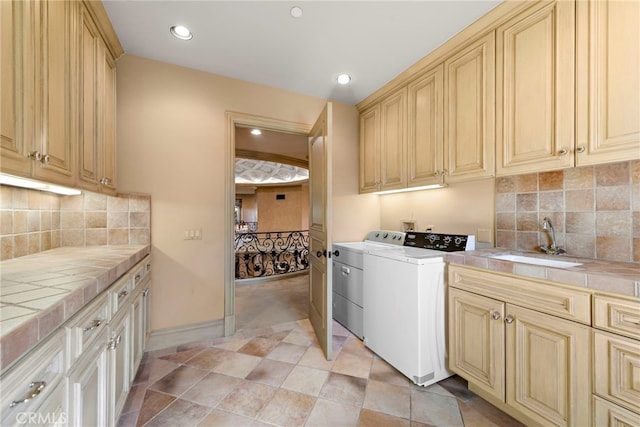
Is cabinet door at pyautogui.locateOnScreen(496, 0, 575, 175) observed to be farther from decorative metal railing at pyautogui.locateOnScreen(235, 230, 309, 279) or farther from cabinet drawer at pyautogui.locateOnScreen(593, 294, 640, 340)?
decorative metal railing at pyautogui.locateOnScreen(235, 230, 309, 279)

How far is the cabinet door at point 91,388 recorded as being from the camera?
87 centimetres

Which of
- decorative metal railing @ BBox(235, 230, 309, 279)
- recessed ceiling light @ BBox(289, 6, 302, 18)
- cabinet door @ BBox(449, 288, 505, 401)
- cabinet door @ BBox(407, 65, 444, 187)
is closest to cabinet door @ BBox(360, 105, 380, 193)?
cabinet door @ BBox(407, 65, 444, 187)

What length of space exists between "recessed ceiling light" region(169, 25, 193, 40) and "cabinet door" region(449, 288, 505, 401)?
9.14ft

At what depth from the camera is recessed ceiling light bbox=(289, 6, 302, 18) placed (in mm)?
1707

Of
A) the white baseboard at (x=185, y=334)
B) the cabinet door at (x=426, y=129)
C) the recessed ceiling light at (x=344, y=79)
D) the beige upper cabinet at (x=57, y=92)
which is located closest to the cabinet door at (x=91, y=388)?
the beige upper cabinet at (x=57, y=92)

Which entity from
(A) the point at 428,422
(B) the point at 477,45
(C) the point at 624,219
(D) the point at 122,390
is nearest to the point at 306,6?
(B) the point at 477,45

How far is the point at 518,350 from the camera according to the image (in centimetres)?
138

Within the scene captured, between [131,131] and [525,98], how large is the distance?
3.07 m

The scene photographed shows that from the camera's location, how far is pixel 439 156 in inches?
84.2

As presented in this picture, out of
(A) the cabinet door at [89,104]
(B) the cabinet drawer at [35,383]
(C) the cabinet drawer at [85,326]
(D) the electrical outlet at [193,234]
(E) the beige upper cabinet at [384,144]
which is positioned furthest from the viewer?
(E) the beige upper cabinet at [384,144]

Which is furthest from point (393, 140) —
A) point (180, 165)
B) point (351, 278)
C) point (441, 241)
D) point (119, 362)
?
point (119, 362)

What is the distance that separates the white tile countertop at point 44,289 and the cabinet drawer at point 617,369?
2.03 meters

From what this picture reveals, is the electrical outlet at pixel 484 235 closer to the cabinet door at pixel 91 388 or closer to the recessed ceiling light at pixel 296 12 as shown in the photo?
the recessed ceiling light at pixel 296 12

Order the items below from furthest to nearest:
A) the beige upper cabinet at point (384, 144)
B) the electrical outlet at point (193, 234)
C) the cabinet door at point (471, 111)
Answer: the beige upper cabinet at point (384, 144) < the electrical outlet at point (193, 234) < the cabinet door at point (471, 111)
